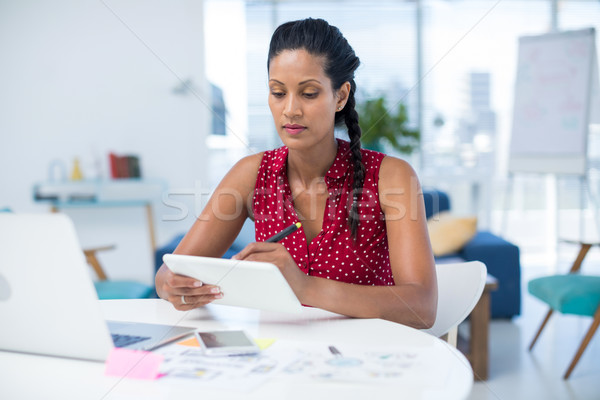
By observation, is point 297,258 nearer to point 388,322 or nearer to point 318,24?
point 388,322

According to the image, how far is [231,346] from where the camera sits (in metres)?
0.83

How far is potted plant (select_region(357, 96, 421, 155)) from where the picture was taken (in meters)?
4.22

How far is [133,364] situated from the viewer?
74 cm

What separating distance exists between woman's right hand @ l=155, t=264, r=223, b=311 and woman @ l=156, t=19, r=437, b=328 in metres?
0.02

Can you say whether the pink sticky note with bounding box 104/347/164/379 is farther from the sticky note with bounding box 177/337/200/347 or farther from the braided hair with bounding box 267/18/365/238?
the braided hair with bounding box 267/18/365/238

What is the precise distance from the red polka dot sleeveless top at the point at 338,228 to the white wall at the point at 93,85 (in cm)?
327

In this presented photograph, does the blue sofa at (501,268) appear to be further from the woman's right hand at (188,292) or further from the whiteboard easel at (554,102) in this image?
the woman's right hand at (188,292)

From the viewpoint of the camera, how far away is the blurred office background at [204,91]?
4.50 m

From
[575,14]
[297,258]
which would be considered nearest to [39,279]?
[297,258]

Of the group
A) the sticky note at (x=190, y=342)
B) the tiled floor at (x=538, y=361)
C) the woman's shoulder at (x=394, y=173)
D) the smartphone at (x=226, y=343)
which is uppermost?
the woman's shoulder at (x=394, y=173)

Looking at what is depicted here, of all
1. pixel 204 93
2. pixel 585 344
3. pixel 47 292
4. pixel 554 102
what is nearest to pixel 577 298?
pixel 585 344

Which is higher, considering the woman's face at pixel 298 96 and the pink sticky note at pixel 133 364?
the woman's face at pixel 298 96

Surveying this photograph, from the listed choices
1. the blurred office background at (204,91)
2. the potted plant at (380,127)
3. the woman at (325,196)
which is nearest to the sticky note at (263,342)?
the woman at (325,196)

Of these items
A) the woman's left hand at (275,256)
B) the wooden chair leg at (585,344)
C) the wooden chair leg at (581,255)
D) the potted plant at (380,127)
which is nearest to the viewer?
the woman's left hand at (275,256)
